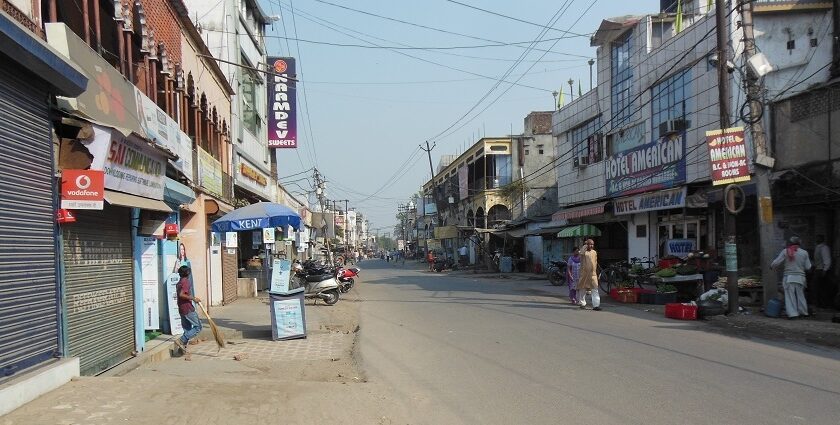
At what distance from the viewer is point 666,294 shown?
16.3 metres

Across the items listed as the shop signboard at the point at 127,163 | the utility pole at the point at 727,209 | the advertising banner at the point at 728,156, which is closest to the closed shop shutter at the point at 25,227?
the shop signboard at the point at 127,163

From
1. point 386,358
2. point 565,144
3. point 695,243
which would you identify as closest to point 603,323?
point 386,358

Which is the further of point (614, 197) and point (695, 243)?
point (614, 197)

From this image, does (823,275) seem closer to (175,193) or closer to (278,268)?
(278,268)

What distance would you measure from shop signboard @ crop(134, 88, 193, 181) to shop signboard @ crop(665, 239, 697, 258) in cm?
1599

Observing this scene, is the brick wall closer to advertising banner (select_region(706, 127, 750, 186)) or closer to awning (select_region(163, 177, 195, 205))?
awning (select_region(163, 177, 195, 205))

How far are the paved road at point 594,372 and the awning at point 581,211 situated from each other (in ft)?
42.9

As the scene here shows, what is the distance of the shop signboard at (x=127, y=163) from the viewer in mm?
7328

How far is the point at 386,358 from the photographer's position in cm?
926

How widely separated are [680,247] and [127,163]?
18.2 metres

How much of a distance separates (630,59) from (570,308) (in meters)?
12.9

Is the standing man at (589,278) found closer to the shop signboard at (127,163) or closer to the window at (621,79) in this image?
the shop signboard at (127,163)

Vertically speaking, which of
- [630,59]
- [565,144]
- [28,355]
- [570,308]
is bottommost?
[570,308]

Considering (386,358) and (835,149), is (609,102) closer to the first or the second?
(835,149)
